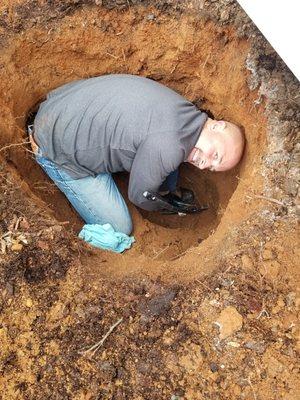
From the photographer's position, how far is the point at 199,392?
219cm

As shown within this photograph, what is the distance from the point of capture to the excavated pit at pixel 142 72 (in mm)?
2920

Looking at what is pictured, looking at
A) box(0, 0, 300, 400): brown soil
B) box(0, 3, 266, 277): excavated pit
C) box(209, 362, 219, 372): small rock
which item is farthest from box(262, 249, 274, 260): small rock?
box(209, 362, 219, 372): small rock

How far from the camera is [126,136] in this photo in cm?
272

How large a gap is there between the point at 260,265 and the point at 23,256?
1.29 metres

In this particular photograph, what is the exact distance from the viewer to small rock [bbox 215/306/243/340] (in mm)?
2299

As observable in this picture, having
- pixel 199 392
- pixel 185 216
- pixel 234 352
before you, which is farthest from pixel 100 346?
pixel 185 216

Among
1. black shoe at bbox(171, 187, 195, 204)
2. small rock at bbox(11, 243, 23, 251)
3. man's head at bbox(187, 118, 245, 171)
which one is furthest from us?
black shoe at bbox(171, 187, 195, 204)

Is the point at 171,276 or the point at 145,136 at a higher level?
the point at 145,136

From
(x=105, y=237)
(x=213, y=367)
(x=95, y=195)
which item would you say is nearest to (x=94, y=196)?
(x=95, y=195)

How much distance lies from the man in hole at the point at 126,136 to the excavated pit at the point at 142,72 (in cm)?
17

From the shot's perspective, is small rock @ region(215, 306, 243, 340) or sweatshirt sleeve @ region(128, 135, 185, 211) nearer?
small rock @ region(215, 306, 243, 340)

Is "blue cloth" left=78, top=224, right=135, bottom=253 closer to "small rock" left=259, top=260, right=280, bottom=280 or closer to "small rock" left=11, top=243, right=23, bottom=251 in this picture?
"small rock" left=11, top=243, right=23, bottom=251

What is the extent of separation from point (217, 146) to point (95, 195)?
0.91 m

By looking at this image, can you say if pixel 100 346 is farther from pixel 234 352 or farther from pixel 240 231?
pixel 240 231
